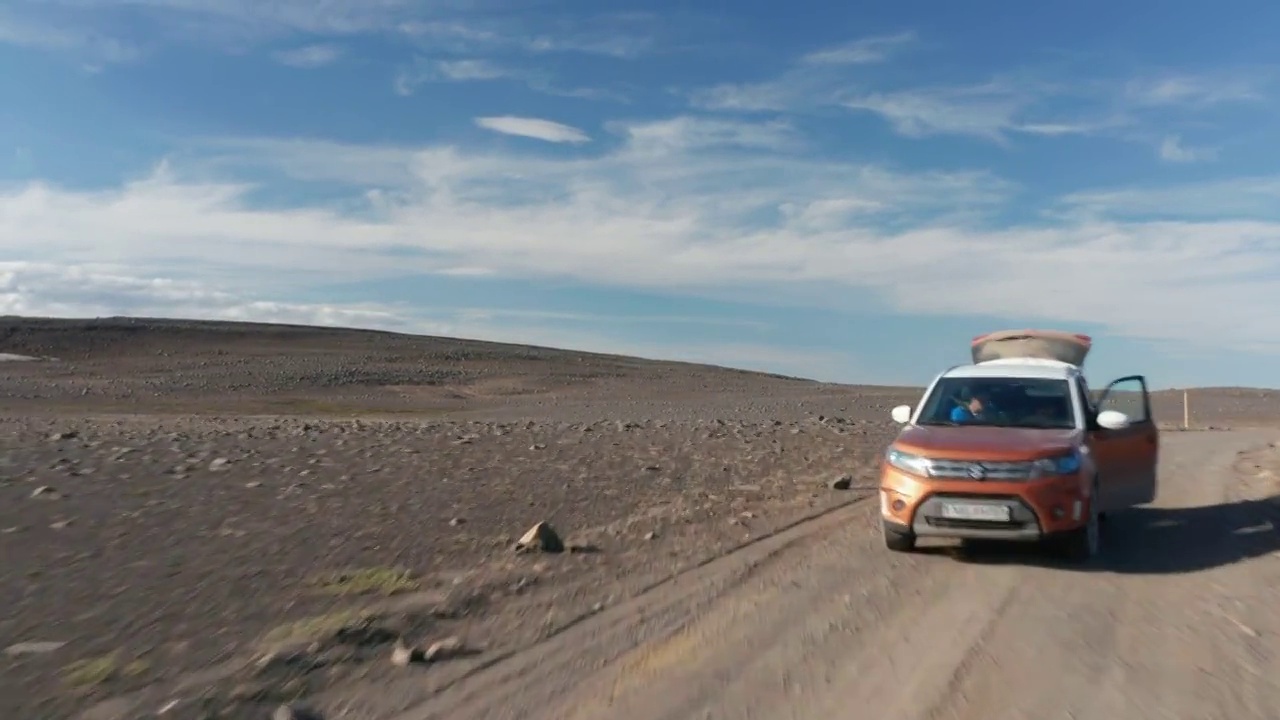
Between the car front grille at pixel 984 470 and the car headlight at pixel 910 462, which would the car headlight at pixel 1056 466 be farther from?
the car headlight at pixel 910 462

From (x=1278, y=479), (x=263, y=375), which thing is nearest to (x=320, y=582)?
(x=1278, y=479)

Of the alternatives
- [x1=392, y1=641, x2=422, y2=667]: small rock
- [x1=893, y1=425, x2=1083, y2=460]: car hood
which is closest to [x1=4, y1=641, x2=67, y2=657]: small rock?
[x1=392, y1=641, x2=422, y2=667]: small rock

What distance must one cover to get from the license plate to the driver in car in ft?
5.06

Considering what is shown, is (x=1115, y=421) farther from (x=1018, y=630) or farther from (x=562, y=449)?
(x=562, y=449)

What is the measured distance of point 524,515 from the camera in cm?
1189

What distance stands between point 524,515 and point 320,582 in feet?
11.5

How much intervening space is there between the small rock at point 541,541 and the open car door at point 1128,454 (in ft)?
15.4

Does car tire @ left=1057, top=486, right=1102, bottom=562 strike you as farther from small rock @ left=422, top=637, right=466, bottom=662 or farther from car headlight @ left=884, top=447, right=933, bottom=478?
small rock @ left=422, top=637, right=466, bottom=662

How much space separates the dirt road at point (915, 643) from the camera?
598cm

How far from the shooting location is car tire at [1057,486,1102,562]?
9.85m

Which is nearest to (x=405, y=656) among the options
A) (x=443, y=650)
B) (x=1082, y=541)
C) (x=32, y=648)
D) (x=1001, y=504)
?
(x=443, y=650)

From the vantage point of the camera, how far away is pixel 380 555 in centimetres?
962

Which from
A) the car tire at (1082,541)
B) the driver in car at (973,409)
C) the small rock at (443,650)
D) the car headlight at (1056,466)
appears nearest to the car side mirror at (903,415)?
the driver in car at (973,409)

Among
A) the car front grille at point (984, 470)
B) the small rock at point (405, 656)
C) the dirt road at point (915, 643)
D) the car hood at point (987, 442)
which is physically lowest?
the small rock at point (405, 656)
